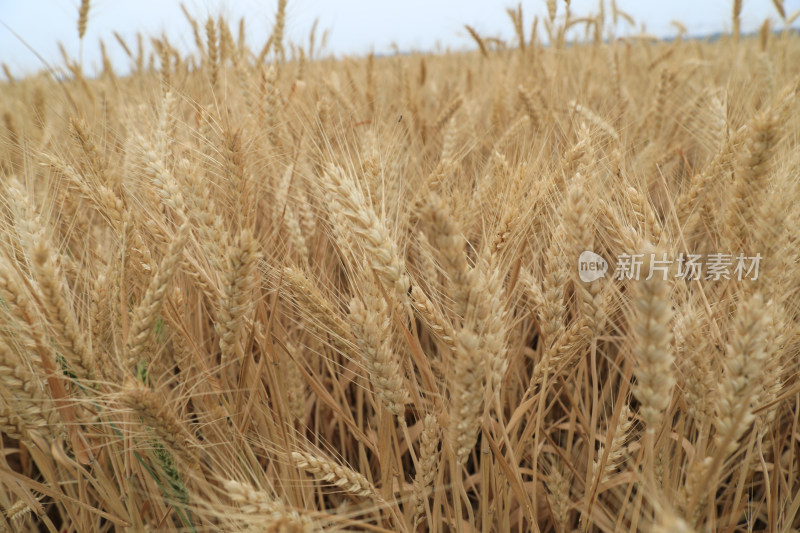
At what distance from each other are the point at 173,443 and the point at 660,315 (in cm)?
76

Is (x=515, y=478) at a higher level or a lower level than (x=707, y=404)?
lower

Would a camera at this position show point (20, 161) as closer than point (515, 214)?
No

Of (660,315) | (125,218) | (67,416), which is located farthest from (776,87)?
(67,416)

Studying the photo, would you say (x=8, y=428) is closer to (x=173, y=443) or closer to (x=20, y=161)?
(x=173, y=443)

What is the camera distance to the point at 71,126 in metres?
1.20

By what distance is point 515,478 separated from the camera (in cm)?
91

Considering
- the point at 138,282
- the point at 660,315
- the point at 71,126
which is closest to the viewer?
the point at 660,315

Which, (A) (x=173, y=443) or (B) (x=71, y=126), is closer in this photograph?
(A) (x=173, y=443)

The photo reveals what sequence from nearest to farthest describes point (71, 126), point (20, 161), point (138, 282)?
point (138, 282) → point (71, 126) → point (20, 161)

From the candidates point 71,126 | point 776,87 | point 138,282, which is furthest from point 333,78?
point 776,87

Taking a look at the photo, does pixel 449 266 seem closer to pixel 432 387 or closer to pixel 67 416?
pixel 432 387

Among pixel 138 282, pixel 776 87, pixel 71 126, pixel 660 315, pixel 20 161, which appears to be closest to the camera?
pixel 660 315

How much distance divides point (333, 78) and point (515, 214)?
223 centimetres

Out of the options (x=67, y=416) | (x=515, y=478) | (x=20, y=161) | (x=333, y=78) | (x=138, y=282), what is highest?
(x=333, y=78)
